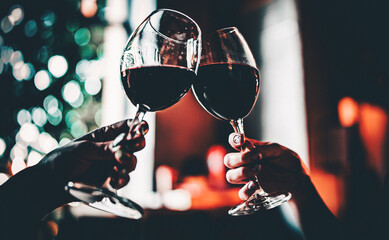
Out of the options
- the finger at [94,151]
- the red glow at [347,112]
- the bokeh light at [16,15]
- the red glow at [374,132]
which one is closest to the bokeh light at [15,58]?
the bokeh light at [16,15]

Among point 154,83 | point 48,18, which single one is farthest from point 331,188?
point 48,18

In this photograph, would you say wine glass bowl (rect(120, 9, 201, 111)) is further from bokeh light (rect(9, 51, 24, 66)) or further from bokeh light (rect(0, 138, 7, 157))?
bokeh light (rect(9, 51, 24, 66))

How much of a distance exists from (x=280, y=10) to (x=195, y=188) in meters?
2.39

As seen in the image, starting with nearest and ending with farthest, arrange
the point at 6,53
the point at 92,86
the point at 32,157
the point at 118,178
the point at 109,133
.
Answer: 1. the point at 118,178
2. the point at 109,133
3. the point at 32,157
4. the point at 6,53
5. the point at 92,86

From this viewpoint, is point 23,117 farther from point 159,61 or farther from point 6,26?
point 159,61

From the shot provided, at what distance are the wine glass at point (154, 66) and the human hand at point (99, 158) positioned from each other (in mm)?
42

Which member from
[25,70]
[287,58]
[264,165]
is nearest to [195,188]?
[287,58]

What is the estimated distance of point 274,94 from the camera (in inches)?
142

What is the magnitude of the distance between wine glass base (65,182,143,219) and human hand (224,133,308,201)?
0.29m

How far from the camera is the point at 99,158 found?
645mm

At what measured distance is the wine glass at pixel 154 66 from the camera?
62cm

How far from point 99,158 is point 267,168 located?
1.59 feet

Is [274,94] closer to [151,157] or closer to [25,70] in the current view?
[151,157]

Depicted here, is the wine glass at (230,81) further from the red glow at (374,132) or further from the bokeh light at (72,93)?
the red glow at (374,132)
